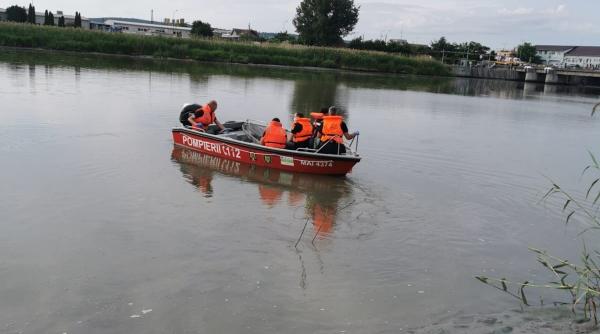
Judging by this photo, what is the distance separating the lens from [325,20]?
2936 inches

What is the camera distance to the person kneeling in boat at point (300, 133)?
12.2m

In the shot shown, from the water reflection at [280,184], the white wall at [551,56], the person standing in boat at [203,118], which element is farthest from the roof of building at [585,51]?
the water reflection at [280,184]

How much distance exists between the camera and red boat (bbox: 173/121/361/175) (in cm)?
1173

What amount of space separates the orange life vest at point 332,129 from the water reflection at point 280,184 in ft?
2.75

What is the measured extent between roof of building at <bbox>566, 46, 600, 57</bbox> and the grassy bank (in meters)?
55.6

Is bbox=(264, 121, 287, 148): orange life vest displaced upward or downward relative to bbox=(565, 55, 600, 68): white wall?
downward

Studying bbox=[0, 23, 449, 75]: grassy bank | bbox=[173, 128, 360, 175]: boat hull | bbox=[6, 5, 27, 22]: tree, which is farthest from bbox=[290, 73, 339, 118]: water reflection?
bbox=[6, 5, 27, 22]: tree

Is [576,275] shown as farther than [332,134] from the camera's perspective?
No

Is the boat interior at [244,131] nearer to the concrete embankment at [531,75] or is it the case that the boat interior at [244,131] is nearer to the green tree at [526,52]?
the concrete embankment at [531,75]

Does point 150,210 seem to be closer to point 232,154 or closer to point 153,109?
point 232,154

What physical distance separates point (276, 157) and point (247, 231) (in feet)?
12.3

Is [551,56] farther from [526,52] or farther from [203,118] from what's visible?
[203,118]

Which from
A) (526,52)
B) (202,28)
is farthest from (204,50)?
(526,52)

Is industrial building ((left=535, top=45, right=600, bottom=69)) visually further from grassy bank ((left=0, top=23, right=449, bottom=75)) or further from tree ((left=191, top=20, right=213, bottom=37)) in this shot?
tree ((left=191, top=20, right=213, bottom=37))
